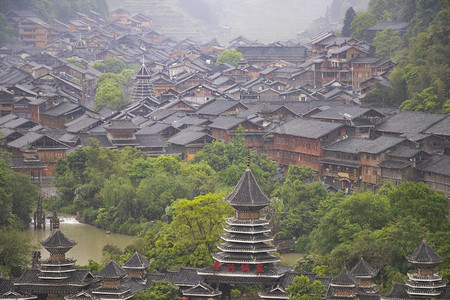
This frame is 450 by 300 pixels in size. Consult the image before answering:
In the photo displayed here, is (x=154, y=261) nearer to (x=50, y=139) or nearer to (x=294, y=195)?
(x=294, y=195)

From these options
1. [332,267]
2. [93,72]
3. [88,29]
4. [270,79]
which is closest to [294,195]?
[332,267]

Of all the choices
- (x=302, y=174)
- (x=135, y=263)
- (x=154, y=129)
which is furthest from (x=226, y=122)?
(x=135, y=263)

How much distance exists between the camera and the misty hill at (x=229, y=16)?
13725 centimetres

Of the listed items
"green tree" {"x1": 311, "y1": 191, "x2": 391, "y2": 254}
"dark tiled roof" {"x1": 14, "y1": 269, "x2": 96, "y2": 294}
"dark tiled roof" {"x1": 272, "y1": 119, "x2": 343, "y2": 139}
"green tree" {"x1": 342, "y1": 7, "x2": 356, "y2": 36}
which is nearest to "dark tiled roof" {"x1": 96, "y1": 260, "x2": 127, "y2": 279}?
"dark tiled roof" {"x1": 14, "y1": 269, "x2": 96, "y2": 294}

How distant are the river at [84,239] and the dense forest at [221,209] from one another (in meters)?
0.66

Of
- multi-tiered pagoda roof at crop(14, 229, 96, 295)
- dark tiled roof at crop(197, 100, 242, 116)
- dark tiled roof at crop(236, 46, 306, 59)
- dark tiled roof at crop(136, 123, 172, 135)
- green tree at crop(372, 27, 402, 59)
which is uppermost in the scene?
dark tiled roof at crop(236, 46, 306, 59)

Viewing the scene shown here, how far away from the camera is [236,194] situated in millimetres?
31797

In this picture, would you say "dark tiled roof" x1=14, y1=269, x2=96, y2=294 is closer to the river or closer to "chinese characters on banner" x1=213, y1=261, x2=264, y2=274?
"chinese characters on banner" x1=213, y1=261, x2=264, y2=274

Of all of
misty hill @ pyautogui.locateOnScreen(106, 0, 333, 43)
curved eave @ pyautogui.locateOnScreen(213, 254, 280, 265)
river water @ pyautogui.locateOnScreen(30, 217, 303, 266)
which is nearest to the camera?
curved eave @ pyautogui.locateOnScreen(213, 254, 280, 265)

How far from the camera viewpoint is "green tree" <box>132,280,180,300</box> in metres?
30.6

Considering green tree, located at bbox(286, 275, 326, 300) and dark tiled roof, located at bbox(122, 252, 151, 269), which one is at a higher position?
dark tiled roof, located at bbox(122, 252, 151, 269)

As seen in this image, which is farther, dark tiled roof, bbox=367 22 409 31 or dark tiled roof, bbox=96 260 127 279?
dark tiled roof, bbox=367 22 409 31

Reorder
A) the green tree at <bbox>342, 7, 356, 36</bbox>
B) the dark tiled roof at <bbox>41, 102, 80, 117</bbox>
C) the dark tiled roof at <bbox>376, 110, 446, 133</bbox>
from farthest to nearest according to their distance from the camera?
the green tree at <bbox>342, 7, 356, 36</bbox> < the dark tiled roof at <bbox>41, 102, 80, 117</bbox> < the dark tiled roof at <bbox>376, 110, 446, 133</bbox>

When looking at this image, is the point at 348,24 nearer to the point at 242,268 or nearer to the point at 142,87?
the point at 142,87
